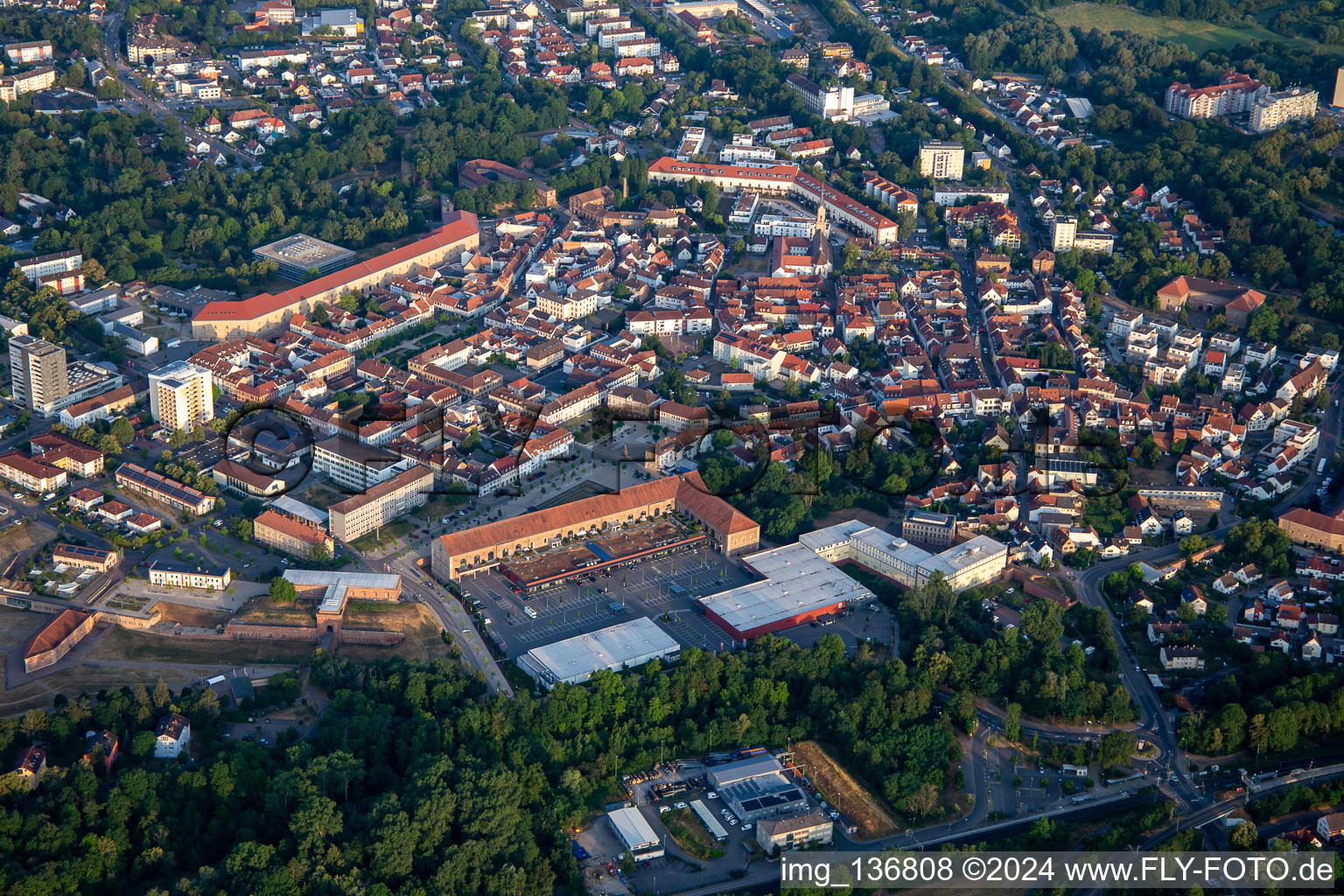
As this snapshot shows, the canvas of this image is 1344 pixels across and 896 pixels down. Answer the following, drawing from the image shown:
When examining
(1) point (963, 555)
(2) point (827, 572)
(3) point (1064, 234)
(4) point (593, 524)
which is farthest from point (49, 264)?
(3) point (1064, 234)

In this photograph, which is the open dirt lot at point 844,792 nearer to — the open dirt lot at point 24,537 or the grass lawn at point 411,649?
→ the grass lawn at point 411,649

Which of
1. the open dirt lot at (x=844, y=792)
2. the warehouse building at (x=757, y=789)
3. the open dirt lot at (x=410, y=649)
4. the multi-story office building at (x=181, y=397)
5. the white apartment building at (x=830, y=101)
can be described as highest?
the white apartment building at (x=830, y=101)

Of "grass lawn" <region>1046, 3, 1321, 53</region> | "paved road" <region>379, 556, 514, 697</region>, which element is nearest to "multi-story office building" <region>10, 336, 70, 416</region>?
"paved road" <region>379, 556, 514, 697</region>

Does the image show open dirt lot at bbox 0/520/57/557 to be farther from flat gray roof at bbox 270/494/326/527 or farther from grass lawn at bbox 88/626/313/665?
flat gray roof at bbox 270/494/326/527

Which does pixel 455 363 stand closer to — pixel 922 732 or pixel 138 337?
pixel 138 337

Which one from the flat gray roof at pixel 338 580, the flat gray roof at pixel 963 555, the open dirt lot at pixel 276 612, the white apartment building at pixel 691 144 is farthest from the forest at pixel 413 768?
the white apartment building at pixel 691 144

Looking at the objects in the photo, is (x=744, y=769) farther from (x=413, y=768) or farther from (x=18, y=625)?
(x=18, y=625)

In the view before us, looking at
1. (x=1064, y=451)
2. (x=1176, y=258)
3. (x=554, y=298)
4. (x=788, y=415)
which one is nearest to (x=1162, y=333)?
(x=1176, y=258)
